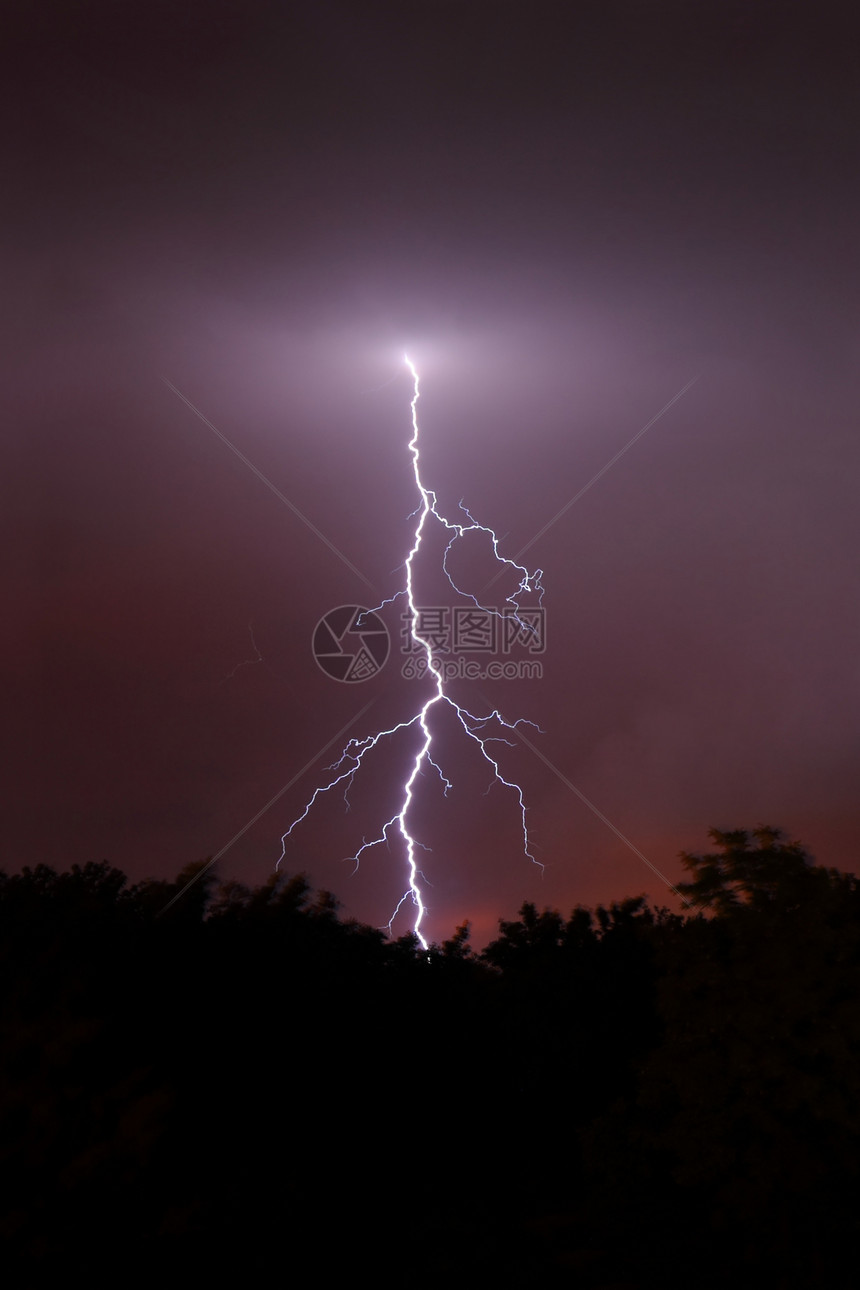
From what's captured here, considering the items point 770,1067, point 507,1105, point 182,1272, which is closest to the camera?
point 182,1272

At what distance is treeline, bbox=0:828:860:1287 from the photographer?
9250 millimetres

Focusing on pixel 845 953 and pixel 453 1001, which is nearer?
pixel 845 953

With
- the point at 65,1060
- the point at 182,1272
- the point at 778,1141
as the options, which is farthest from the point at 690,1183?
the point at 65,1060

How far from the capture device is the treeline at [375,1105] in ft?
30.3

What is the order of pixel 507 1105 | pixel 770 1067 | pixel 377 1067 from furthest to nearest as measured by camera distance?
pixel 507 1105
pixel 377 1067
pixel 770 1067

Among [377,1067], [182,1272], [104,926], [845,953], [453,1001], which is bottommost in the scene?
[182,1272]

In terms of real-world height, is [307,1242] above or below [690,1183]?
below

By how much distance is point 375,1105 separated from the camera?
1431cm

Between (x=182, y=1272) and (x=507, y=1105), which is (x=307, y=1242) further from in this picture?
(x=507, y=1105)

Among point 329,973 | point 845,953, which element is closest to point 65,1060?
point 329,973

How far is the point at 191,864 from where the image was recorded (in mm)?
17094

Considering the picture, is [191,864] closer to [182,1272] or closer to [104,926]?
[104,926]

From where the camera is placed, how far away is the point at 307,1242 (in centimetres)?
1081

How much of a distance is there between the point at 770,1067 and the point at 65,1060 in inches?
350
